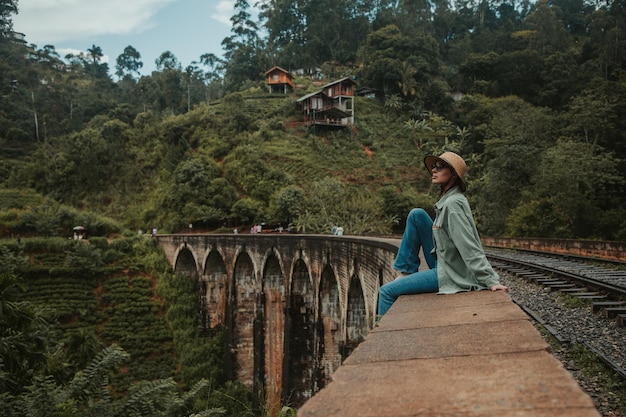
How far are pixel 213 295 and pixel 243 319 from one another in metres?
3.07

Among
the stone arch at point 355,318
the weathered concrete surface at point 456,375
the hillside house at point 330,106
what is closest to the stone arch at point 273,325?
the stone arch at point 355,318

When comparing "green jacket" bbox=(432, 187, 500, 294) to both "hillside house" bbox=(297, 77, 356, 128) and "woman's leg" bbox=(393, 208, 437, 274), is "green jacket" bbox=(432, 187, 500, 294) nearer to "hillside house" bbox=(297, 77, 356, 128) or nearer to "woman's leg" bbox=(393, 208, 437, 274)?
"woman's leg" bbox=(393, 208, 437, 274)

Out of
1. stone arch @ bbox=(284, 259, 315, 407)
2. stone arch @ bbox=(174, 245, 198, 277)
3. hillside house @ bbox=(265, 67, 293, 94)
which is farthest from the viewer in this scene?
hillside house @ bbox=(265, 67, 293, 94)

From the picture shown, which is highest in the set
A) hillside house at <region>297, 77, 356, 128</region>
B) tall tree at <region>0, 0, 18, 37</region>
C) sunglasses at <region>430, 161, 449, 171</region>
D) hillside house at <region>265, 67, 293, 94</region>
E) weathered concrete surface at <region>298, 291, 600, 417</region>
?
tall tree at <region>0, 0, 18, 37</region>

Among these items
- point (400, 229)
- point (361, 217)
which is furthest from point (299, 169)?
point (361, 217)

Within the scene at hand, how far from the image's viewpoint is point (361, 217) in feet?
90.5

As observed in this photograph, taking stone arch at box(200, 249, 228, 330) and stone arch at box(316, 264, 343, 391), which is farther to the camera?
stone arch at box(200, 249, 228, 330)

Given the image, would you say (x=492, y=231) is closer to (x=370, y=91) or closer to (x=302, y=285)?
(x=302, y=285)

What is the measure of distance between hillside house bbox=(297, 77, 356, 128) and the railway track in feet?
117

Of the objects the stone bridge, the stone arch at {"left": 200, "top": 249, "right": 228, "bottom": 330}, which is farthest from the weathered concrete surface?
the stone arch at {"left": 200, "top": 249, "right": 228, "bottom": 330}

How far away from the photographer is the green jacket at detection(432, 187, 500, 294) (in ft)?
10.7

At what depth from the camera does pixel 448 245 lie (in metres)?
3.39

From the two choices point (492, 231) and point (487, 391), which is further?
point (492, 231)

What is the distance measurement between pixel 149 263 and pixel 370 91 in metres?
35.7
